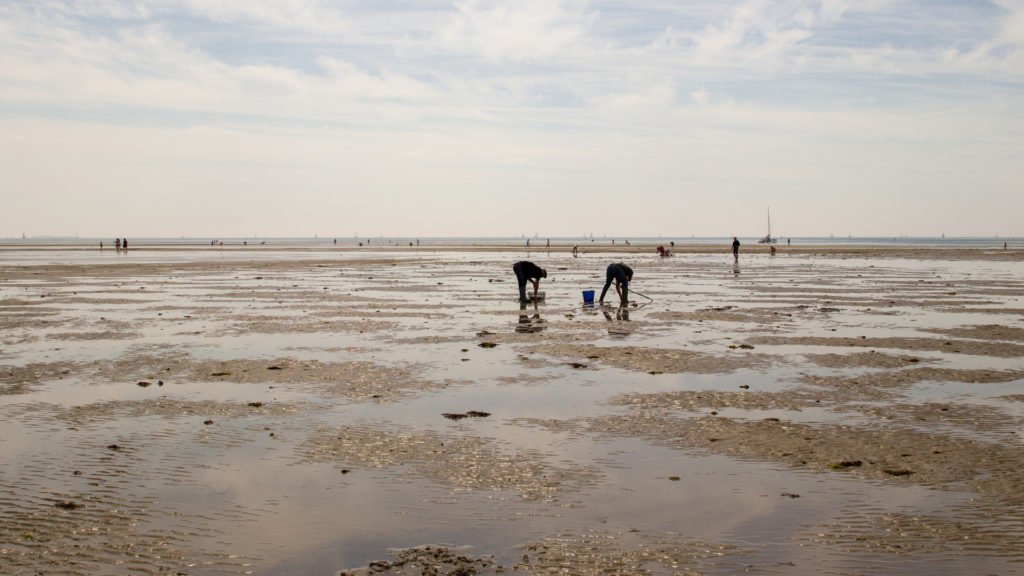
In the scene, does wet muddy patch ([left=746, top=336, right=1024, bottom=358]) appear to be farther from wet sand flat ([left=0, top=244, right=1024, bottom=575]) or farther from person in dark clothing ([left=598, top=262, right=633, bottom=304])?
person in dark clothing ([left=598, top=262, right=633, bottom=304])

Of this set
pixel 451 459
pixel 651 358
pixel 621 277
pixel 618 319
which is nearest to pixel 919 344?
pixel 651 358

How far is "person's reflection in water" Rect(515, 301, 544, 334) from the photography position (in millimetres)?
22225

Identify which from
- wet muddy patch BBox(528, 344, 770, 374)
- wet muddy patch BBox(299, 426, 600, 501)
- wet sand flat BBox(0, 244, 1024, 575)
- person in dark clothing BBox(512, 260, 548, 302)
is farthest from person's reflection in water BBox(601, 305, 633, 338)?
wet muddy patch BBox(299, 426, 600, 501)

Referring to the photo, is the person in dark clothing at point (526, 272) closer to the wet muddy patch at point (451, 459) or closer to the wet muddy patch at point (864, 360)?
the wet muddy patch at point (864, 360)

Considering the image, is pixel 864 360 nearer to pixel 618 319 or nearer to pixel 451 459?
pixel 618 319

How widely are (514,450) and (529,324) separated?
14.0 m

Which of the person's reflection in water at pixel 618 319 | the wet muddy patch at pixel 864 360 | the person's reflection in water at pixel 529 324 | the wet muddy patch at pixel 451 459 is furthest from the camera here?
the person's reflection in water at pixel 529 324

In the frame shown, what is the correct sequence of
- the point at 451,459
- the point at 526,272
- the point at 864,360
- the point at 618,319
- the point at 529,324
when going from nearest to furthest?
the point at 451,459, the point at 864,360, the point at 529,324, the point at 618,319, the point at 526,272

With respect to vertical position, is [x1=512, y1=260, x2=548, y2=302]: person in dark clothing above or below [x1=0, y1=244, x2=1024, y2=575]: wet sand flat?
above

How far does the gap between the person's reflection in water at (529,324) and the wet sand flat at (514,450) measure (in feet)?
2.19

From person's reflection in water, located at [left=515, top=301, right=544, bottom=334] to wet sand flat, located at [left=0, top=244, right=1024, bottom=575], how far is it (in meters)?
0.67

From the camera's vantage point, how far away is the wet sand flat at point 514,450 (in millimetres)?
6699

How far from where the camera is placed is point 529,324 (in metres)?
23.7

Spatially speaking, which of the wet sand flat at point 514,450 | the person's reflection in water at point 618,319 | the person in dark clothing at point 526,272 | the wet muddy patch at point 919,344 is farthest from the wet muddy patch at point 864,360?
the person in dark clothing at point 526,272
